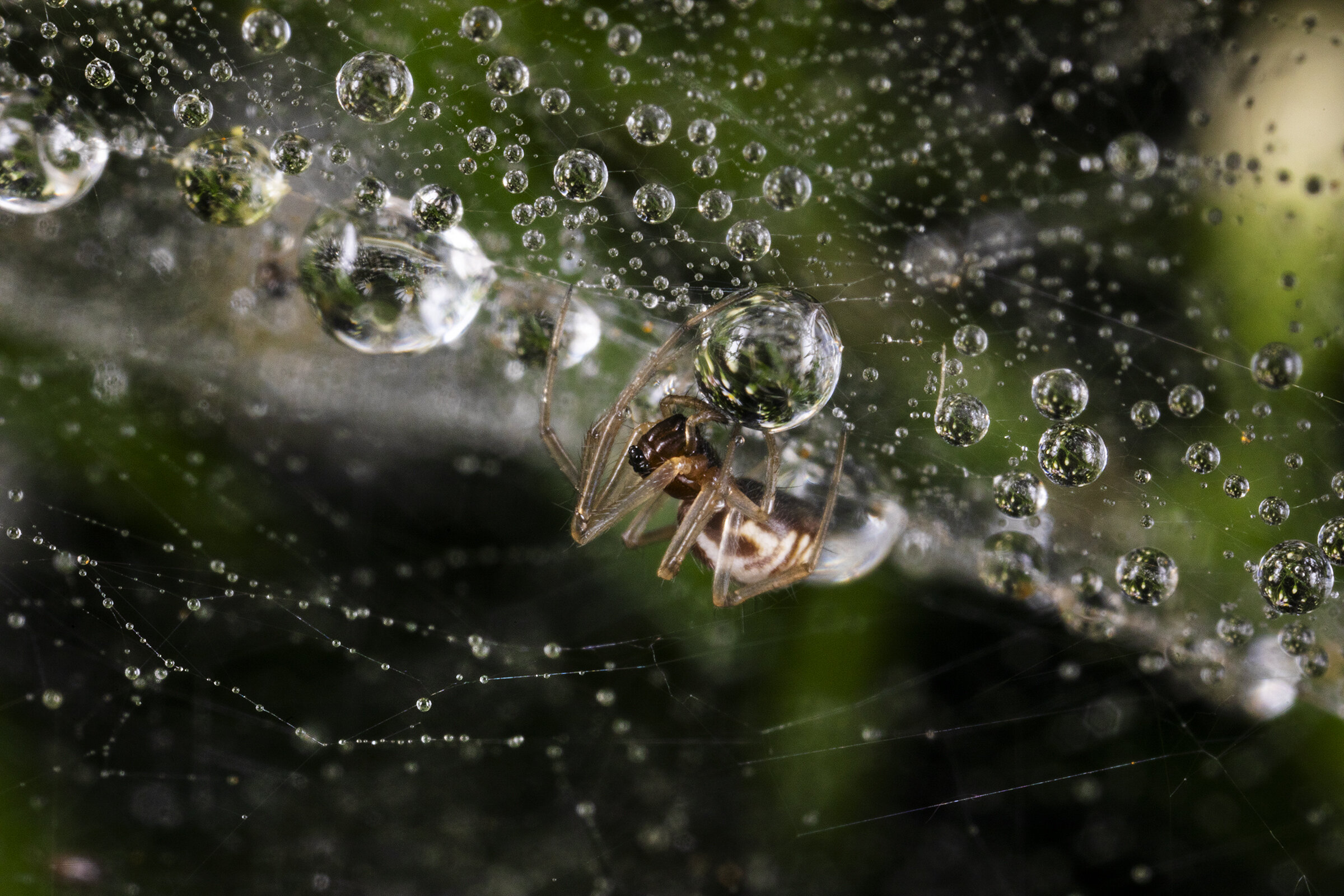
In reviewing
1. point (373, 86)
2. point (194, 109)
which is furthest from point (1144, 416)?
point (194, 109)

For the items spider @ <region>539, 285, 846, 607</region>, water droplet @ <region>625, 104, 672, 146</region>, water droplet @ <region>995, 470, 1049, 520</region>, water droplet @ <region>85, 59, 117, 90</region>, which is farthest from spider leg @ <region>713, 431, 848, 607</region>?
water droplet @ <region>85, 59, 117, 90</region>

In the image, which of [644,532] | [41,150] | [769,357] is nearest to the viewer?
[769,357]

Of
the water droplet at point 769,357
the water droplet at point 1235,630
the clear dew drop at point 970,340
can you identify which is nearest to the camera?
the water droplet at point 769,357

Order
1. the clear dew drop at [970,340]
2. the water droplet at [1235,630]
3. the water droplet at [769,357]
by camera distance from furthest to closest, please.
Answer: the water droplet at [1235,630], the clear dew drop at [970,340], the water droplet at [769,357]

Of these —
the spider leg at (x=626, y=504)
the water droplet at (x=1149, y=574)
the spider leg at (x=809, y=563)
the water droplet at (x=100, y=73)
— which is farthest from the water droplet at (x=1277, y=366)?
the water droplet at (x=100, y=73)

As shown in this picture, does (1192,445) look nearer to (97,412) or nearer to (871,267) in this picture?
(871,267)

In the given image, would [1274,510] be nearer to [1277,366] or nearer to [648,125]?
[1277,366]

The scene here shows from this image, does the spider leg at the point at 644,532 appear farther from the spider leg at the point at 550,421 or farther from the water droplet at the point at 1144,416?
the water droplet at the point at 1144,416
